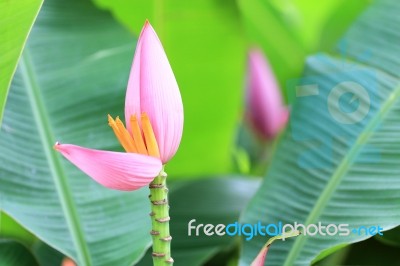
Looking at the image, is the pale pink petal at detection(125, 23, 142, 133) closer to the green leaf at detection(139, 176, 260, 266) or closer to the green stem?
the green stem

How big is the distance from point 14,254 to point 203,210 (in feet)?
0.81

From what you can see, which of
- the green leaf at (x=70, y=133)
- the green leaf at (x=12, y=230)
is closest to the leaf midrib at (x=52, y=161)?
the green leaf at (x=70, y=133)

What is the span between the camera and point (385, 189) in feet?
1.92

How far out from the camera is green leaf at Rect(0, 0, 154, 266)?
60 cm

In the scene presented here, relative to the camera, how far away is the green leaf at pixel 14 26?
486mm

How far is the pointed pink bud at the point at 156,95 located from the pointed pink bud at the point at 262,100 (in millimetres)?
590

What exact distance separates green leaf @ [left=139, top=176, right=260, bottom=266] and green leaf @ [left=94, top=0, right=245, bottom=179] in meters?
0.10

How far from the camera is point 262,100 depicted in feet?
3.42

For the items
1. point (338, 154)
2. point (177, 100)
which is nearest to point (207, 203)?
point (338, 154)

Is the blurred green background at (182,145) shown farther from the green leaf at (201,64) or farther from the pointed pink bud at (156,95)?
the pointed pink bud at (156,95)

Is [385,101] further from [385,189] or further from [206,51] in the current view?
[206,51]

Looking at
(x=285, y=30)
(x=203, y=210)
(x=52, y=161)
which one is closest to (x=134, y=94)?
(x=52, y=161)

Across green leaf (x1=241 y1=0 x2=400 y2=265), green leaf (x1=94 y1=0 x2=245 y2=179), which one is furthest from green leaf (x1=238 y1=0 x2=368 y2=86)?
green leaf (x1=241 y1=0 x2=400 y2=265)

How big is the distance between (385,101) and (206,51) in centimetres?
29
